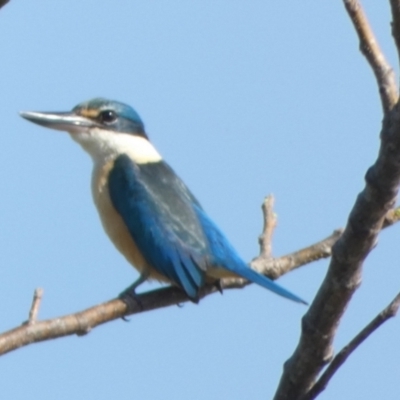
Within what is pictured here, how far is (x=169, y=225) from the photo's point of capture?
5141 millimetres

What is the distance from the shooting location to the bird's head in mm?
5539

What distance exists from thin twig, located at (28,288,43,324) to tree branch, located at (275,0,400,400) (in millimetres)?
834

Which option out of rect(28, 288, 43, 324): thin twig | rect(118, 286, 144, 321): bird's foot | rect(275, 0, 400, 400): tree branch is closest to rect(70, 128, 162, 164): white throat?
rect(118, 286, 144, 321): bird's foot

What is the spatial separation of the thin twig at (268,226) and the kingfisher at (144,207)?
0.18m

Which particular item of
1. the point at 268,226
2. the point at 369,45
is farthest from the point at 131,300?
the point at 369,45

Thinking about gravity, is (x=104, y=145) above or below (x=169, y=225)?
above

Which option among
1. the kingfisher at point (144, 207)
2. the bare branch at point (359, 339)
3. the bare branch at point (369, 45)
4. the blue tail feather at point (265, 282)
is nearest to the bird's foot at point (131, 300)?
the kingfisher at point (144, 207)

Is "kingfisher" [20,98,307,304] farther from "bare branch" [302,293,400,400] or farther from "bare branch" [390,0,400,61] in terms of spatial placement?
"bare branch" [390,0,400,61]

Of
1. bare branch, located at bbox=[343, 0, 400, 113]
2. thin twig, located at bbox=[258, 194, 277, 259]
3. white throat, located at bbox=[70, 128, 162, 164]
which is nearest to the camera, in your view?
bare branch, located at bbox=[343, 0, 400, 113]

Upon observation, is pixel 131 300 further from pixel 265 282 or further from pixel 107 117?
pixel 107 117

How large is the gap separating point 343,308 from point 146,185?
2565mm

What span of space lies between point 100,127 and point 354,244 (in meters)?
3.25

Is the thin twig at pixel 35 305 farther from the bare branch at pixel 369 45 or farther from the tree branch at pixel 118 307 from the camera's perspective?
the bare branch at pixel 369 45

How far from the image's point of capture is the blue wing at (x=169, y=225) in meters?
4.80
